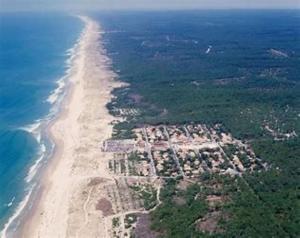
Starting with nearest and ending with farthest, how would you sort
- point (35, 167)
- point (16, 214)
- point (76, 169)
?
point (16, 214) → point (76, 169) → point (35, 167)

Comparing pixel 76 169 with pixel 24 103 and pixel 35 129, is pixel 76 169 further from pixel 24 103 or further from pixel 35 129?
pixel 24 103

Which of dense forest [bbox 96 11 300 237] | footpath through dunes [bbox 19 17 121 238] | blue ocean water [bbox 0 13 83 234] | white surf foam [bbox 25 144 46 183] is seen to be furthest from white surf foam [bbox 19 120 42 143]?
dense forest [bbox 96 11 300 237]

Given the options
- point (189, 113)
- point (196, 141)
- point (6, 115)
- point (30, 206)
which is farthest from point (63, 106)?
point (30, 206)

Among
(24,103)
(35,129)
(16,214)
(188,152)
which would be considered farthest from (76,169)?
(24,103)

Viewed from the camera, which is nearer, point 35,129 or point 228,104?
point 35,129

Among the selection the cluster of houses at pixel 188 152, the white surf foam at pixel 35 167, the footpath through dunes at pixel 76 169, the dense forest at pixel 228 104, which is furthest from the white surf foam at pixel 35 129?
the cluster of houses at pixel 188 152

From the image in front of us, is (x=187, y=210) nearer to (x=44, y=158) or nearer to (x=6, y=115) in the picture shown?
(x=44, y=158)
